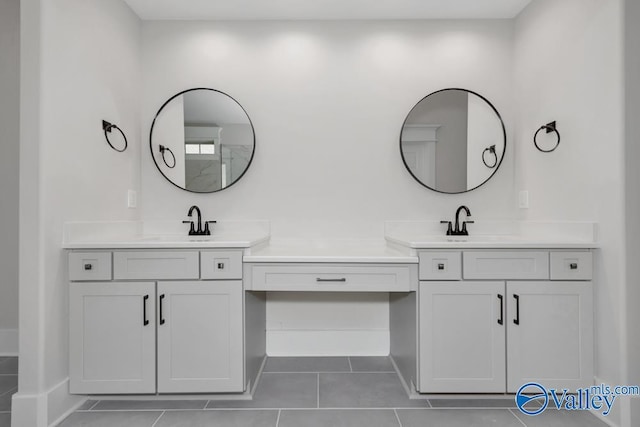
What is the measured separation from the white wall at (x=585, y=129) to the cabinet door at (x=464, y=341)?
0.50m

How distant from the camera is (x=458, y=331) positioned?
6.37 ft

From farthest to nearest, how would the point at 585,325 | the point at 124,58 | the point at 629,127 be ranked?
the point at 124,58, the point at 585,325, the point at 629,127

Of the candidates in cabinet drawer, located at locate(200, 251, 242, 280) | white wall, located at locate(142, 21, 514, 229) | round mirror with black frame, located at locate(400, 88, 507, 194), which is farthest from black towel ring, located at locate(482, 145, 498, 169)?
cabinet drawer, located at locate(200, 251, 242, 280)

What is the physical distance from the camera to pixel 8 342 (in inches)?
103

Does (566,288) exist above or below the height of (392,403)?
above

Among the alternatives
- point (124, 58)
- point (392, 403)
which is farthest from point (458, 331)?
point (124, 58)

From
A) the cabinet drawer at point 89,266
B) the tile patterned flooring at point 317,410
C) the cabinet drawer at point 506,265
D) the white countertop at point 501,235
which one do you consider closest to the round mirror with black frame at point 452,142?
the white countertop at point 501,235

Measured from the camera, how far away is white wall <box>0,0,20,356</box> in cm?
259

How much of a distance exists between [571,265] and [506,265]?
327mm

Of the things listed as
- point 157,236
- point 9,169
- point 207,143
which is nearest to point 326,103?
point 207,143

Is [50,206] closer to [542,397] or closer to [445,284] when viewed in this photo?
[445,284]

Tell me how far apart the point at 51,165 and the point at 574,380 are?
285cm

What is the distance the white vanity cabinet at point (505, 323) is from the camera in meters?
1.92

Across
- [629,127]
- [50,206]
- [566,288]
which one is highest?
[629,127]
